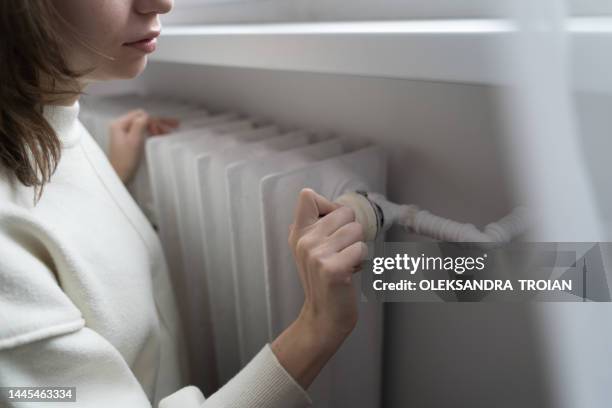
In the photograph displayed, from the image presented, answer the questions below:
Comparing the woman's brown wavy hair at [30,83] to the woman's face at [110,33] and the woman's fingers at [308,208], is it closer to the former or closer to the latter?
the woman's face at [110,33]

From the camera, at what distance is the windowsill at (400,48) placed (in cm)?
36

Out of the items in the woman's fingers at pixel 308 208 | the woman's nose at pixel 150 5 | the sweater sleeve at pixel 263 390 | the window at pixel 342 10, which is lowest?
the sweater sleeve at pixel 263 390

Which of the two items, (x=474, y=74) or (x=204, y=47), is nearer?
(x=474, y=74)

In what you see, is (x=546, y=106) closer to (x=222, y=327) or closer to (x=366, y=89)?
(x=366, y=89)

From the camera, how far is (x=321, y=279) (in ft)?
1.48

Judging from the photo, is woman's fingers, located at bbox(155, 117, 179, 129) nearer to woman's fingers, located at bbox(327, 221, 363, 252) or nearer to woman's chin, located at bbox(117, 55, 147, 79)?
woman's chin, located at bbox(117, 55, 147, 79)

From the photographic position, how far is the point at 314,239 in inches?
18.3

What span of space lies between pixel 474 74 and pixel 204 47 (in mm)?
474

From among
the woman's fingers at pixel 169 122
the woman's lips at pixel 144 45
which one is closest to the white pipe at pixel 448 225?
the woman's lips at pixel 144 45

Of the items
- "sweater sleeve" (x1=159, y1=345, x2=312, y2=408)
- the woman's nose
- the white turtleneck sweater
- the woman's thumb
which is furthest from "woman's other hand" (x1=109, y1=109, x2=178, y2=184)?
"sweater sleeve" (x1=159, y1=345, x2=312, y2=408)

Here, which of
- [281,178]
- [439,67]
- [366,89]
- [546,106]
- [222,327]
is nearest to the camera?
[546,106]

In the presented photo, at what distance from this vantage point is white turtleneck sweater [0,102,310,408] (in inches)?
16.2

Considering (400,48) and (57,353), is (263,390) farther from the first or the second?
(400,48)

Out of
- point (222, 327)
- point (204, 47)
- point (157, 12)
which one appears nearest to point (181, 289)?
point (222, 327)
